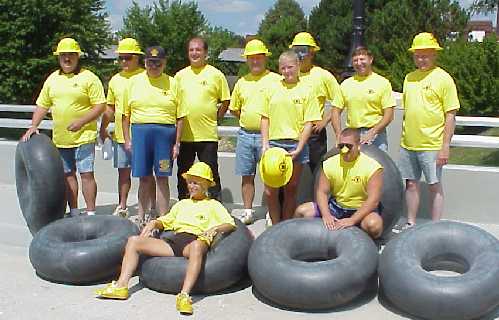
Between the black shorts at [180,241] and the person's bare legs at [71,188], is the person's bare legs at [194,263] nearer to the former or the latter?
the black shorts at [180,241]

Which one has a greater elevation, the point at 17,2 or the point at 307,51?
the point at 17,2

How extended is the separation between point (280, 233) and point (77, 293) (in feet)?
5.59

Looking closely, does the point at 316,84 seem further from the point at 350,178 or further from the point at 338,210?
the point at 338,210

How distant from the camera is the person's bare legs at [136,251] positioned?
5.12 m

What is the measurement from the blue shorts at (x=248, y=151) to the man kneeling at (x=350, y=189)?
1.21 meters

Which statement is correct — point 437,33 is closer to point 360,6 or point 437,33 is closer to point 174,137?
point 360,6

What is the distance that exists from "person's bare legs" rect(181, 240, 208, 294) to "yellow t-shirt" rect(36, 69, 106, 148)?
7.41 feet

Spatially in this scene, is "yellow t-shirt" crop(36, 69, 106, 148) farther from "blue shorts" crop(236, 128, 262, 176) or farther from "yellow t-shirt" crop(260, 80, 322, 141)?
"yellow t-shirt" crop(260, 80, 322, 141)

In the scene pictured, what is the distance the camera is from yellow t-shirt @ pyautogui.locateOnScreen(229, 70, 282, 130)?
21.4 feet

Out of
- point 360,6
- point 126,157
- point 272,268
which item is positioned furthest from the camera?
point 360,6

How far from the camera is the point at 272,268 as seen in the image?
485 cm

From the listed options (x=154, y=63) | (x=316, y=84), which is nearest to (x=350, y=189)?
(x=316, y=84)

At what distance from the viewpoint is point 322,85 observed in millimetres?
6566

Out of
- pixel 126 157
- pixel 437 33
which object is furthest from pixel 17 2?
pixel 126 157
